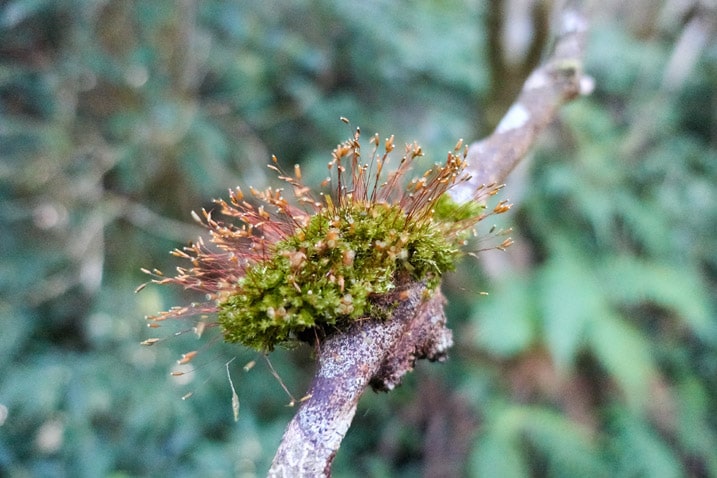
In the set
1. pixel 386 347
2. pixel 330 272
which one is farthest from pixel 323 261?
pixel 386 347

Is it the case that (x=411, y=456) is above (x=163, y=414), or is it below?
below

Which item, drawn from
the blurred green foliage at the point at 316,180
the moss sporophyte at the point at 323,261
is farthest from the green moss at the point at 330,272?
the blurred green foliage at the point at 316,180

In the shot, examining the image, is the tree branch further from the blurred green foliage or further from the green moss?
the blurred green foliage

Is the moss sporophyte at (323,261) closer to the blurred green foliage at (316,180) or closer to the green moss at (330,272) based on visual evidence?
the green moss at (330,272)

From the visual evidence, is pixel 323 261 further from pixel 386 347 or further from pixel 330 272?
pixel 386 347

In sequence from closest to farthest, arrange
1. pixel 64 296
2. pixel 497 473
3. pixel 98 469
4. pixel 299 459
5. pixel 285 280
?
A: 1. pixel 299 459
2. pixel 285 280
3. pixel 98 469
4. pixel 497 473
5. pixel 64 296

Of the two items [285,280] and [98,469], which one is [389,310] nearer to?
[285,280]

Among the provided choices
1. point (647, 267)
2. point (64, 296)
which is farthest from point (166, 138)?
point (647, 267)
